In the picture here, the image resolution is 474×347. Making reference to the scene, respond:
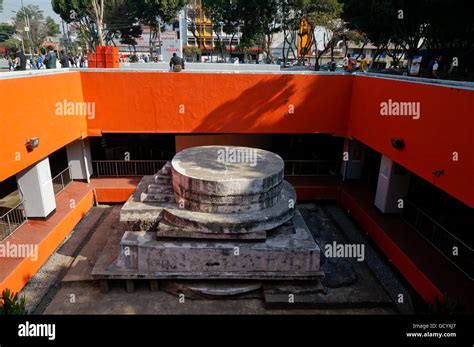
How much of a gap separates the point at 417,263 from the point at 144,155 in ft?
43.5

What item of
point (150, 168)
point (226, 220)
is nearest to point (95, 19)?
point (150, 168)

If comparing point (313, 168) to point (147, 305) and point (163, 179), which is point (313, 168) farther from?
point (147, 305)

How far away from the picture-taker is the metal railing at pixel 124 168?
1606 cm

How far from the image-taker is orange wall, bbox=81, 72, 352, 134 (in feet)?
45.3

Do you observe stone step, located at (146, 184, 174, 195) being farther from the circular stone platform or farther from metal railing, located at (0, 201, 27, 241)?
metal railing, located at (0, 201, 27, 241)

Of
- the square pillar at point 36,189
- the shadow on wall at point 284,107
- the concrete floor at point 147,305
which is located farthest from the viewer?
the shadow on wall at point 284,107

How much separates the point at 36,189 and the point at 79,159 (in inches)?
152

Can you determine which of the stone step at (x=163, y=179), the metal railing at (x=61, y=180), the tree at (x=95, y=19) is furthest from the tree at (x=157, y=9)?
the stone step at (x=163, y=179)

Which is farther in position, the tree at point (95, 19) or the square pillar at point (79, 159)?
the tree at point (95, 19)

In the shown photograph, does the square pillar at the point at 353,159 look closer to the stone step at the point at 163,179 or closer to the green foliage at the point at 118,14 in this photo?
the stone step at the point at 163,179

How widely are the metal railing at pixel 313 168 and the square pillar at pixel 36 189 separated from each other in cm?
1023

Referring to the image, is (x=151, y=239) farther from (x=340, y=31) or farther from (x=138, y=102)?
(x=340, y=31)

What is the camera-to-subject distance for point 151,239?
9.72 meters

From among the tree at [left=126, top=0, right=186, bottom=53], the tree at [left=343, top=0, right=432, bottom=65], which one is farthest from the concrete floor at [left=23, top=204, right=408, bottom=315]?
the tree at [left=126, top=0, right=186, bottom=53]
